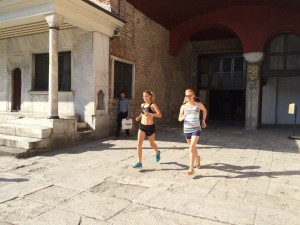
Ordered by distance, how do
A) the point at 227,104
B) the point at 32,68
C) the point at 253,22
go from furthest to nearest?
the point at 227,104, the point at 253,22, the point at 32,68

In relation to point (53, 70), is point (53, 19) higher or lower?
higher

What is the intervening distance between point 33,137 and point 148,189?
13.1ft

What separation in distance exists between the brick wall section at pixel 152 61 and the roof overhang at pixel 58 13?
86 centimetres

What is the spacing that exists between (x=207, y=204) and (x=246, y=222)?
0.59 metres

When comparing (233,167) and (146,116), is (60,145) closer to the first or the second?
(146,116)

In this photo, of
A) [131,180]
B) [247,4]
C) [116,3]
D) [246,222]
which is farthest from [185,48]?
[246,222]

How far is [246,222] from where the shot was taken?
3.03 meters

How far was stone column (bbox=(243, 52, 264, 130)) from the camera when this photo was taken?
11852mm

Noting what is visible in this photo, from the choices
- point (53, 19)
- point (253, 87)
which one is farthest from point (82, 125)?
point (253, 87)

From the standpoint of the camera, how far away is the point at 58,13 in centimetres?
714

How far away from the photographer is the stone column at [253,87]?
38.9 ft

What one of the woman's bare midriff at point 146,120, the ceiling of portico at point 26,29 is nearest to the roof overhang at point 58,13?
the ceiling of portico at point 26,29

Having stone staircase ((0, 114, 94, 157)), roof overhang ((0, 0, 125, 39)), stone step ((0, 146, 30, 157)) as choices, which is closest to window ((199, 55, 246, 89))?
roof overhang ((0, 0, 125, 39))

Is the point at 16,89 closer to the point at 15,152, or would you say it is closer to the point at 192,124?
the point at 15,152
